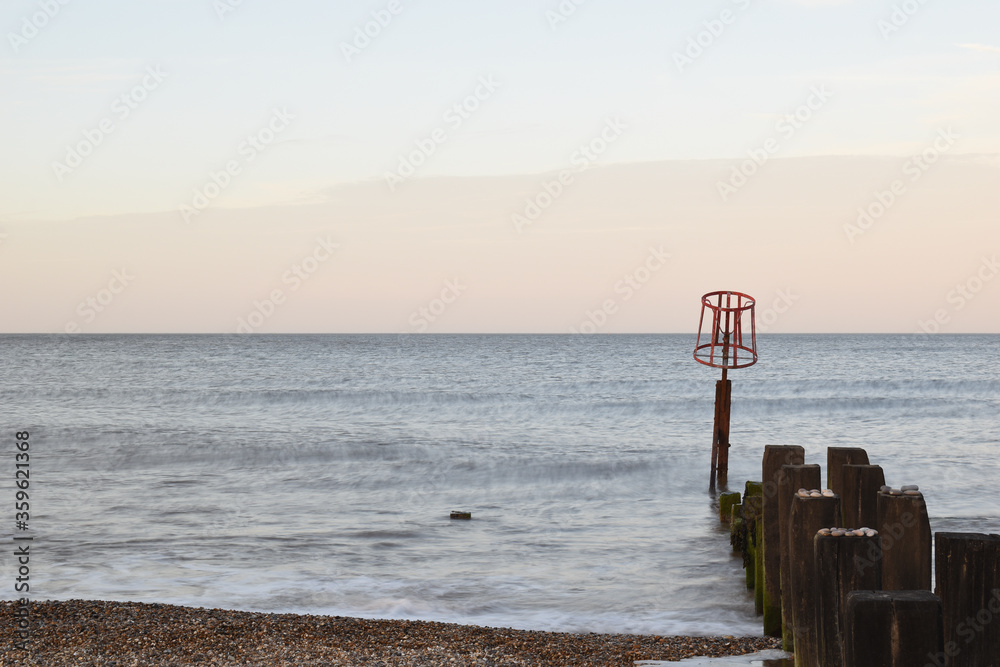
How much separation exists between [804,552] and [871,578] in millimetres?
1280

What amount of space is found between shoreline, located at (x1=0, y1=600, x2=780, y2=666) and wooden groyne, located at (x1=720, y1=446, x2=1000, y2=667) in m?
1.28

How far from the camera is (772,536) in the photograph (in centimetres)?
693

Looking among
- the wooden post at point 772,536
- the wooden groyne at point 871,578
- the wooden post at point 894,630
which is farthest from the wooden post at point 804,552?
the wooden post at point 894,630

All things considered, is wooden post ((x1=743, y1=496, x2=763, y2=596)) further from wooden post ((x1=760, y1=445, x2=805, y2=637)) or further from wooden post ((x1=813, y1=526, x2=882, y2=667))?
wooden post ((x1=813, y1=526, x2=882, y2=667))

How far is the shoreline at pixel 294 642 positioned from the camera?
6555 millimetres

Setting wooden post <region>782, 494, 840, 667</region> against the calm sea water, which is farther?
the calm sea water

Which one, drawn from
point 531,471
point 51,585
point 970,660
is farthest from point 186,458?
point 970,660

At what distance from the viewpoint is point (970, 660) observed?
152 inches

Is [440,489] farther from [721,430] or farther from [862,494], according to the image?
[862,494]

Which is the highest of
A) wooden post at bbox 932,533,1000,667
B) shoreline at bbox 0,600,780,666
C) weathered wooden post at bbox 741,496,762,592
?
wooden post at bbox 932,533,1000,667

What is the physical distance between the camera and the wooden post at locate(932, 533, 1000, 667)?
3.82 m

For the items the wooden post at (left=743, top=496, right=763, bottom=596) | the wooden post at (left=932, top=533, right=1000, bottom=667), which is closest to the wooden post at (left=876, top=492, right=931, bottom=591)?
the wooden post at (left=932, top=533, right=1000, bottom=667)

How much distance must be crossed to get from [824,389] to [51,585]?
1478 inches

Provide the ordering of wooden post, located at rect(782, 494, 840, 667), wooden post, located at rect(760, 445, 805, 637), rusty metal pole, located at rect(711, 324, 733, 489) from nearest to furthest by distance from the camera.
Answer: wooden post, located at rect(782, 494, 840, 667)
wooden post, located at rect(760, 445, 805, 637)
rusty metal pole, located at rect(711, 324, 733, 489)
